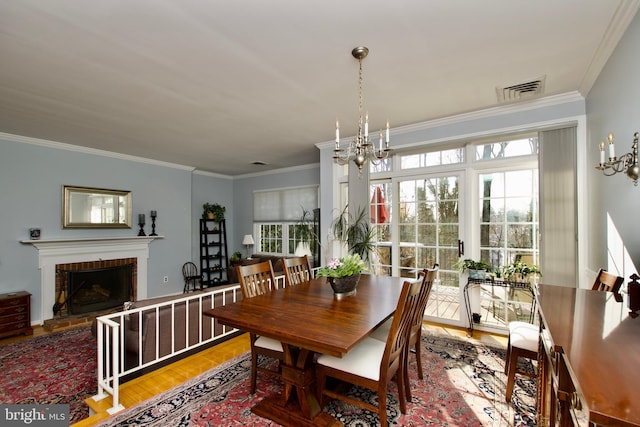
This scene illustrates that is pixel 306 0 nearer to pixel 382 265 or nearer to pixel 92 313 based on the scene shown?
pixel 382 265

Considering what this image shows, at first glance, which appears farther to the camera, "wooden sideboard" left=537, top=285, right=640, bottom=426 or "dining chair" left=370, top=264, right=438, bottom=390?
"dining chair" left=370, top=264, right=438, bottom=390

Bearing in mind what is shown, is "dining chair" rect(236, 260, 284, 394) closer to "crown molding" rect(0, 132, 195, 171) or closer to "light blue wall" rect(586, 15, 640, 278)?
"light blue wall" rect(586, 15, 640, 278)

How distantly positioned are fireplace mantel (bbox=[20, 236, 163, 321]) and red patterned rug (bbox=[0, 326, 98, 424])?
86 centimetres

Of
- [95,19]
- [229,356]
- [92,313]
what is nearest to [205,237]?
[92,313]

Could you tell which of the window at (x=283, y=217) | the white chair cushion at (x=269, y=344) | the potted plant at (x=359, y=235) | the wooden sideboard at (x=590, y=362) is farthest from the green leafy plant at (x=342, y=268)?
the window at (x=283, y=217)

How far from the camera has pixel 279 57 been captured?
2.21 metres

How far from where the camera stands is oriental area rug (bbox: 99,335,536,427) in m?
1.93

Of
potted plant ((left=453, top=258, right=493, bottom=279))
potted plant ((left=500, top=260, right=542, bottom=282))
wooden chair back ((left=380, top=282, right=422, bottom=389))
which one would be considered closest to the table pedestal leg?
wooden chair back ((left=380, top=282, right=422, bottom=389))

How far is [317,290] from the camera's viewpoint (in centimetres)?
253

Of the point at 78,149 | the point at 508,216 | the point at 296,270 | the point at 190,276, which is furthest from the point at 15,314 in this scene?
the point at 508,216

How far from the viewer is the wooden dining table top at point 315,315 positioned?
1500 millimetres

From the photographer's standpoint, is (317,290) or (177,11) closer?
(177,11)

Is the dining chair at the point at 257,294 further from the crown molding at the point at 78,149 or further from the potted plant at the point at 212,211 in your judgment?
the potted plant at the point at 212,211

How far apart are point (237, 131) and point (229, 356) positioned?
110 inches
